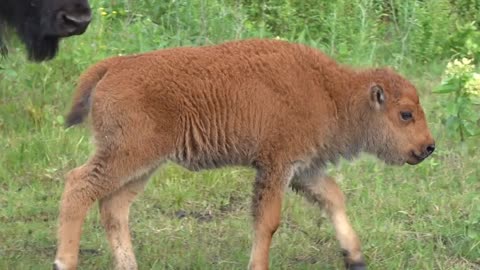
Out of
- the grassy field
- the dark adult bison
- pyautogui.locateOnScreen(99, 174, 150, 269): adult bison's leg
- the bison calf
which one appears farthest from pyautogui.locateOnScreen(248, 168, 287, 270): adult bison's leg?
the dark adult bison

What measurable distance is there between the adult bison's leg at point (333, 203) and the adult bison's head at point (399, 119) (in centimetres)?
33

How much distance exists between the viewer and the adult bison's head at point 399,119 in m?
5.28

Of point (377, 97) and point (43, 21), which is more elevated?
point (43, 21)

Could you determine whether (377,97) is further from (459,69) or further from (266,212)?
(266,212)

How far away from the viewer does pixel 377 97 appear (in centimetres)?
529

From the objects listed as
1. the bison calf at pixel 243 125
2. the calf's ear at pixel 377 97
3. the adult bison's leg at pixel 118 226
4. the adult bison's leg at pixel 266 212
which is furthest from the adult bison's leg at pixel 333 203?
the adult bison's leg at pixel 118 226

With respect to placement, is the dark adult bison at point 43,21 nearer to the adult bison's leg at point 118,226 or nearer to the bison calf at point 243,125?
the bison calf at point 243,125

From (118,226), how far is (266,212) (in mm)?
708

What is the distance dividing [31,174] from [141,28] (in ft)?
6.60

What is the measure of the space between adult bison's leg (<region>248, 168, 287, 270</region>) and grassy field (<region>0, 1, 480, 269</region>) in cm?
24

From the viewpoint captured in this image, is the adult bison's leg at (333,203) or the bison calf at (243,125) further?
the adult bison's leg at (333,203)

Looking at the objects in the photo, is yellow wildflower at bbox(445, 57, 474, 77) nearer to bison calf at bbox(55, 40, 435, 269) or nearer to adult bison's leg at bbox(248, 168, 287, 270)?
bison calf at bbox(55, 40, 435, 269)

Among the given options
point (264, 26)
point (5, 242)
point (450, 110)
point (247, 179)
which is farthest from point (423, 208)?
point (264, 26)

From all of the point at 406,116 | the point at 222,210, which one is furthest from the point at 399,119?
the point at 222,210
